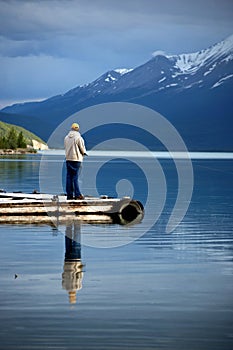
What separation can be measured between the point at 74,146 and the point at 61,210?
1944mm

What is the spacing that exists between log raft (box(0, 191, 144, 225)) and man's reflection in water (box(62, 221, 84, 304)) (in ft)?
3.60

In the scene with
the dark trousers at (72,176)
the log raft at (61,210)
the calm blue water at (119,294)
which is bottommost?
the calm blue water at (119,294)

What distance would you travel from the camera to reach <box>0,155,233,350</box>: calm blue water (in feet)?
35.1

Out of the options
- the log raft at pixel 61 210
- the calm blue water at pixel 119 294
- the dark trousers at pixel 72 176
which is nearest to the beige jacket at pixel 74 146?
the dark trousers at pixel 72 176

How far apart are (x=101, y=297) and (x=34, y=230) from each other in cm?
962

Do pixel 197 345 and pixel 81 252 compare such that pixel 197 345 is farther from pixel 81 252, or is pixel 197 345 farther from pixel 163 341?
pixel 81 252

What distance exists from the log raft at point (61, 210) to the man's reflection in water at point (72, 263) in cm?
110

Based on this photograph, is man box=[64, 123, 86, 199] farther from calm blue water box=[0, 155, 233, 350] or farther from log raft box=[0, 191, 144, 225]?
calm blue water box=[0, 155, 233, 350]

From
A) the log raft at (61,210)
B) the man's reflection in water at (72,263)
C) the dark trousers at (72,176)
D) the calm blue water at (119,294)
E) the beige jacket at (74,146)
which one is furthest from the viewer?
the dark trousers at (72,176)

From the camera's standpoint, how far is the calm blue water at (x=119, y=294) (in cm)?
1071

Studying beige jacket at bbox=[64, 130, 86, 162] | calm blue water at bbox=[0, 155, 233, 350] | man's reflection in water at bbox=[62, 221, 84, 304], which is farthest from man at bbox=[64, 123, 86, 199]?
calm blue water at bbox=[0, 155, 233, 350]

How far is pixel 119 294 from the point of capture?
1323 centimetres

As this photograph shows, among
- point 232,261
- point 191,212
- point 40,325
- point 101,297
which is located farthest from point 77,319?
point 191,212

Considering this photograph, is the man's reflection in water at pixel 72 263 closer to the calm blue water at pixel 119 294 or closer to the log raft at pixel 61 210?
the calm blue water at pixel 119 294
